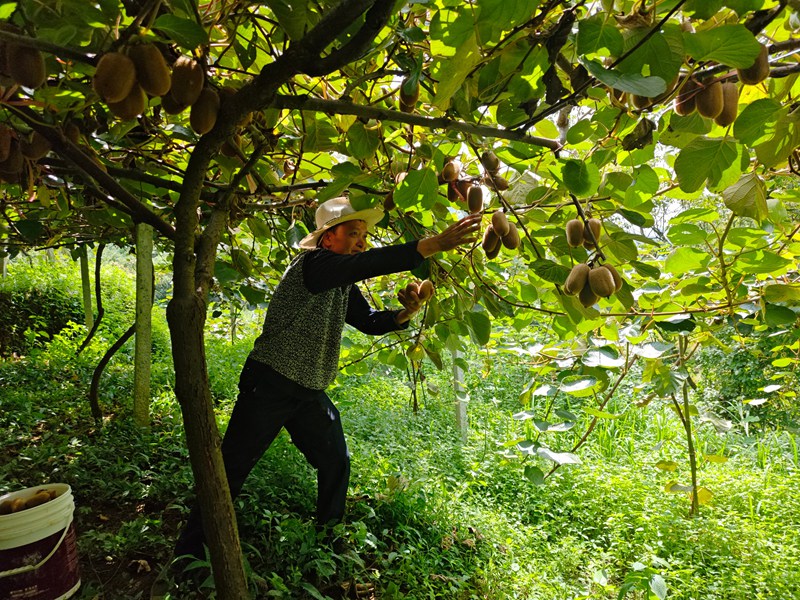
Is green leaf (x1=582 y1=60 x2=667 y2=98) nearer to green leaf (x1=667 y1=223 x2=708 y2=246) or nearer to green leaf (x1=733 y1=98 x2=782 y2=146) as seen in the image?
green leaf (x1=733 y1=98 x2=782 y2=146)

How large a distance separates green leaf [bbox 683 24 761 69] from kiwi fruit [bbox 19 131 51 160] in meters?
1.15

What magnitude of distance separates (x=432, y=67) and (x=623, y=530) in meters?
3.04

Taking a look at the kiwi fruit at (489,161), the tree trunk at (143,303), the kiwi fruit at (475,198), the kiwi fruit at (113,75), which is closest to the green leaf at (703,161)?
the kiwi fruit at (489,161)

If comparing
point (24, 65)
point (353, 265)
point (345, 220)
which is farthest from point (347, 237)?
point (24, 65)

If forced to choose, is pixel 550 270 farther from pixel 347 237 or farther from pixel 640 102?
pixel 347 237

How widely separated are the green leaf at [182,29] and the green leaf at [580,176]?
2.01 ft

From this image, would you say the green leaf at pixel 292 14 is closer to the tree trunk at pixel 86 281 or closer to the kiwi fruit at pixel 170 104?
the kiwi fruit at pixel 170 104

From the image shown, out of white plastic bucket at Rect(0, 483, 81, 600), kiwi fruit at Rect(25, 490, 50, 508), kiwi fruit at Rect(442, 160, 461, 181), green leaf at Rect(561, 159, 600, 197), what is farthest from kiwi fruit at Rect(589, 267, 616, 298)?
kiwi fruit at Rect(25, 490, 50, 508)

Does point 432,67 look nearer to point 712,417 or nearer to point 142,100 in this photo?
point 142,100

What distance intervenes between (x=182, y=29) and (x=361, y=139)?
0.50 metres

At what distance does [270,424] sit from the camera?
6.68ft

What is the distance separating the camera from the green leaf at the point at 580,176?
2.99 feet

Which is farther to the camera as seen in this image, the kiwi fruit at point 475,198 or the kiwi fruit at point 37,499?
the kiwi fruit at point 37,499

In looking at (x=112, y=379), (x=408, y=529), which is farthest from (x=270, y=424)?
(x=112, y=379)
